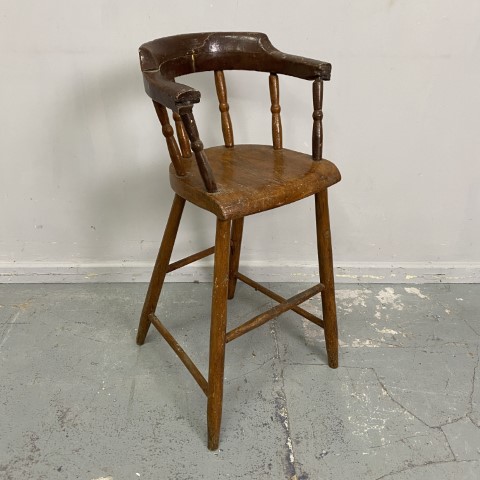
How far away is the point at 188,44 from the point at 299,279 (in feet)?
3.74

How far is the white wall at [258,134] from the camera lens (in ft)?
5.77

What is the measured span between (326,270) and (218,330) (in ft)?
1.41

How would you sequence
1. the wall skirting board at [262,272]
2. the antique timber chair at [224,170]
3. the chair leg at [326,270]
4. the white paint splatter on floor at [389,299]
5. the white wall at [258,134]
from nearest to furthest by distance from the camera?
the antique timber chair at [224,170] → the chair leg at [326,270] → the white wall at [258,134] → the white paint splatter on floor at [389,299] → the wall skirting board at [262,272]

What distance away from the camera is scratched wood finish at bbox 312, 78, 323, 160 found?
4.56ft

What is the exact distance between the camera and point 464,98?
1900 mm

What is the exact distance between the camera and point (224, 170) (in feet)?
4.69

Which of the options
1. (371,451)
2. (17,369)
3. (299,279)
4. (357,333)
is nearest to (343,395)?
(371,451)

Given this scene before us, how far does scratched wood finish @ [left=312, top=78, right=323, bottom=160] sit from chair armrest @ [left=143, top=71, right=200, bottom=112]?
1.38ft

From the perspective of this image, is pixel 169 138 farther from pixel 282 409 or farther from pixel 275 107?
pixel 282 409

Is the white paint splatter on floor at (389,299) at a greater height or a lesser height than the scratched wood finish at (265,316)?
lesser

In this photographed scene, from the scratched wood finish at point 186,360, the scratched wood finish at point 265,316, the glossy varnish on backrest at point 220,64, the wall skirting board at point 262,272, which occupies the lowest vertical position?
the wall skirting board at point 262,272

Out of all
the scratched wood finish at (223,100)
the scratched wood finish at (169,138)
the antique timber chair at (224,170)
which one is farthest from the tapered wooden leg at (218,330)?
the scratched wood finish at (223,100)

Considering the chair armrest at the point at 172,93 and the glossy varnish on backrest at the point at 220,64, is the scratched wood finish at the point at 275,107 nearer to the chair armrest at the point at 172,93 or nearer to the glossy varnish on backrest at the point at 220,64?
the glossy varnish on backrest at the point at 220,64

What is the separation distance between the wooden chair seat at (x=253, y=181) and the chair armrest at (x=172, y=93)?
0.24 meters
